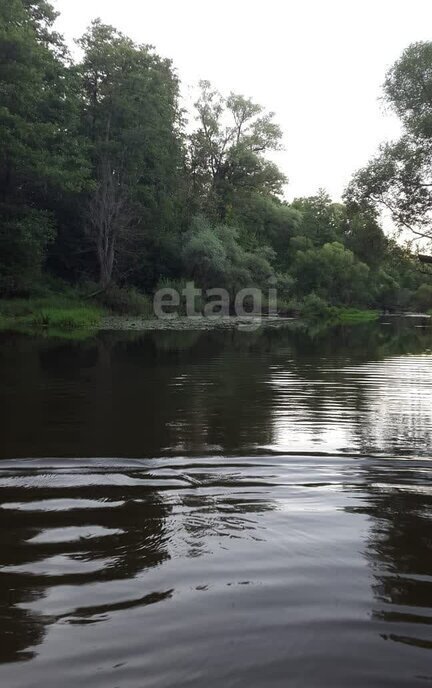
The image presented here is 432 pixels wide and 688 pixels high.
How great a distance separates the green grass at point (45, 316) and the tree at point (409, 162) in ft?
53.8

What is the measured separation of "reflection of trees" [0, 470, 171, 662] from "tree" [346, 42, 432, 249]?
34.3 ft

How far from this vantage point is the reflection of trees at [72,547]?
2740 millimetres

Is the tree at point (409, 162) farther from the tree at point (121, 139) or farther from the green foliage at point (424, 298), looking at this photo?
the green foliage at point (424, 298)

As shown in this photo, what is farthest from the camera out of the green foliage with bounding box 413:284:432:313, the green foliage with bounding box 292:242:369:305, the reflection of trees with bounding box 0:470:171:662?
the green foliage with bounding box 413:284:432:313

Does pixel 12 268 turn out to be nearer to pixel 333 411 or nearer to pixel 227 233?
pixel 227 233

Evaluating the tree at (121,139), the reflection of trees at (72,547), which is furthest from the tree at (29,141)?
the reflection of trees at (72,547)

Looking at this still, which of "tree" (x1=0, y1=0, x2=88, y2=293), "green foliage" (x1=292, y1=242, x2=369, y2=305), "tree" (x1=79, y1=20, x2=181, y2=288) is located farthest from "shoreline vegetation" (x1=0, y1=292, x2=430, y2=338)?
"green foliage" (x1=292, y1=242, x2=369, y2=305)

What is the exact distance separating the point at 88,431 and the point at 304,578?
14.0 feet

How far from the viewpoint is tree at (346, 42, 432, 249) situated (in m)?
12.9

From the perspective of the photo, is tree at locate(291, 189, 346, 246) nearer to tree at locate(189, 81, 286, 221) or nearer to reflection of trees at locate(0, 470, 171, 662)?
tree at locate(189, 81, 286, 221)

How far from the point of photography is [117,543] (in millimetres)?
3604

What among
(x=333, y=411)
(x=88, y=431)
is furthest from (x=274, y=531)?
(x=333, y=411)

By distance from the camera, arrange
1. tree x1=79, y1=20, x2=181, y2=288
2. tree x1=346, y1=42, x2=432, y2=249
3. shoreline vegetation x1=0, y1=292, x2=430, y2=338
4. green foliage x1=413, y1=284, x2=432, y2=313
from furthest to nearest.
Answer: green foliage x1=413, y1=284, x2=432, y2=313
tree x1=79, y1=20, x2=181, y2=288
shoreline vegetation x1=0, y1=292, x2=430, y2=338
tree x1=346, y1=42, x2=432, y2=249

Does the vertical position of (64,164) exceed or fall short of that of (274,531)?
it exceeds it
